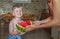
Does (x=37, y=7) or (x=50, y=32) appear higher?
(x=37, y=7)

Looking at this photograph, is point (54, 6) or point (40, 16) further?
point (40, 16)

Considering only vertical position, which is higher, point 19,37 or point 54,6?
point 54,6

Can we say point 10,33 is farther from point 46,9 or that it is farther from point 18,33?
point 46,9

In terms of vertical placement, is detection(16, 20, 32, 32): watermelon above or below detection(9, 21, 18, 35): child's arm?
above

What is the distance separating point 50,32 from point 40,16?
4.1 inches

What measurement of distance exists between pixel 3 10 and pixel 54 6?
0.32 m

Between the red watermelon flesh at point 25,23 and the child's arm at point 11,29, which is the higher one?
the red watermelon flesh at point 25,23

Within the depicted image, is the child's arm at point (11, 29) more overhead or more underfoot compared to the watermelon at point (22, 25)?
more underfoot

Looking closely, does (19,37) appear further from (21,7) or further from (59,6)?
(59,6)

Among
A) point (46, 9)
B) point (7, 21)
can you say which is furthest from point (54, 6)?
point (7, 21)

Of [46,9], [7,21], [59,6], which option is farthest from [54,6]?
[7,21]

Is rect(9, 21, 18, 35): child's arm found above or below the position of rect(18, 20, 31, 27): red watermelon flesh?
below

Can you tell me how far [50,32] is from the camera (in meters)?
0.91

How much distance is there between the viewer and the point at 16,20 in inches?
34.9
